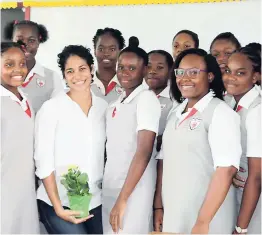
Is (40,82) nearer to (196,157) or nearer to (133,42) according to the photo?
(133,42)

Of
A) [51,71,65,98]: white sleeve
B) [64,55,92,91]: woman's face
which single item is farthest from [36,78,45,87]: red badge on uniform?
[64,55,92,91]: woman's face

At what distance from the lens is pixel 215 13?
7.66 ft

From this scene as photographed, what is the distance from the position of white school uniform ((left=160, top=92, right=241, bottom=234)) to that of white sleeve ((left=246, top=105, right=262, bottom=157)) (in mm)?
72

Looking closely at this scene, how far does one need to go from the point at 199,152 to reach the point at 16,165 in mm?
985

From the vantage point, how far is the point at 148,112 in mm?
2365

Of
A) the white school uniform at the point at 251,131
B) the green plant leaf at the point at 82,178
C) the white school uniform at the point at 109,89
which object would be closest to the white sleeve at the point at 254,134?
the white school uniform at the point at 251,131

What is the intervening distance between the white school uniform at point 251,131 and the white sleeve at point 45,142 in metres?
0.97

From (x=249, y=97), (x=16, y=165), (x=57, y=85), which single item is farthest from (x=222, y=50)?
(x=16, y=165)

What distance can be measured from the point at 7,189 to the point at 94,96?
700mm

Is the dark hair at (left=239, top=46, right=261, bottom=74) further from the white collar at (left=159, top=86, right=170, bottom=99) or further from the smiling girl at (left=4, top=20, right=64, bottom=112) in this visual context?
the smiling girl at (left=4, top=20, right=64, bottom=112)

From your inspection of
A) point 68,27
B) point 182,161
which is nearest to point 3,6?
point 68,27

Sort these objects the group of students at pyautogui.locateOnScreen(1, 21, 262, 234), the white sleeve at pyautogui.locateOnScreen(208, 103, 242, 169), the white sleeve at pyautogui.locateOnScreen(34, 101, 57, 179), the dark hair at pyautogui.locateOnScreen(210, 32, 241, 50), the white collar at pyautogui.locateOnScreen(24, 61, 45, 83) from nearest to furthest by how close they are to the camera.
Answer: the white sleeve at pyautogui.locateOnScreen(208, 103, 242, 169) → the group of students at pyautogui.locateOnScreen(1, 21, 262, 234) → the dark hair at pyautogui.locateOnScreen(210, 32, 241, 50) → the white sleeve at pyautogui.locateOnScreen(34, 101, 57, 179) → the white collar at pyautogui.locateOnScreen(24, 61, 45, 83)

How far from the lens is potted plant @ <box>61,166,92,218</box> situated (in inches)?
93.5

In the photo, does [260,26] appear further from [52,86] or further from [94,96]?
[52,86]
